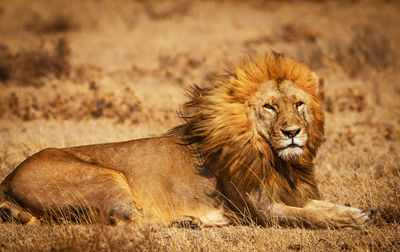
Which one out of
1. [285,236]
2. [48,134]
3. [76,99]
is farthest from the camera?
[76,99]

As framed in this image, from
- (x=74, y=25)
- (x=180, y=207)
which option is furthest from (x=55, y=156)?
(x=74, y=25)

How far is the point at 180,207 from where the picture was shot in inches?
191

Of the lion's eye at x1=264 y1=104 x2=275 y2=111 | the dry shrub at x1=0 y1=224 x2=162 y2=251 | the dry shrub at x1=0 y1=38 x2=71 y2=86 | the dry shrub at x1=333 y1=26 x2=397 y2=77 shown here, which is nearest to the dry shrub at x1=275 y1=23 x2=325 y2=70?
the dry shrub at x1=333 y1=26 x2=397 y2=77

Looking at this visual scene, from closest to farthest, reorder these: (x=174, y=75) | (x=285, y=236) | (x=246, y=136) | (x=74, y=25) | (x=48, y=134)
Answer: (x=285, y=236) → (x=246, y=136) → (x=48, y=134) → (x=174, y=75) → (x=74, y=25)

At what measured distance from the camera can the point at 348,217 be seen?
4441 mm

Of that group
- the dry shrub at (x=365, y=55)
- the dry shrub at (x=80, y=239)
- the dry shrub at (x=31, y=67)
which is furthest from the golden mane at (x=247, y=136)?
the dry shrub at (x=365, y=55)

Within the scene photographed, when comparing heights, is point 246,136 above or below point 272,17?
below

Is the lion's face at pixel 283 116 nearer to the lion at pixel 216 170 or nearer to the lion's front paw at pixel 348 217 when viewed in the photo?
the lion at pixel 216 170

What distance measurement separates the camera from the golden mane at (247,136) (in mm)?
4723

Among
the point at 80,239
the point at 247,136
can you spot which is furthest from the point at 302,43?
the point at 80,239

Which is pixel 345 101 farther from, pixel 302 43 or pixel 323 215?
pixel 323 215

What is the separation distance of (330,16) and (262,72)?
49.7 ft

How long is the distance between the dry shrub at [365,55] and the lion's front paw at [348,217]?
7.89 m

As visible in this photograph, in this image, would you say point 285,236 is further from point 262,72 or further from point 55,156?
point 55,156
